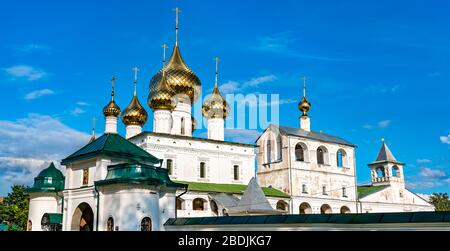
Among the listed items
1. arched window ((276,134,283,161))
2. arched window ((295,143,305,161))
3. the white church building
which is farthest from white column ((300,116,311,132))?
arched window ((276,134,283,161))

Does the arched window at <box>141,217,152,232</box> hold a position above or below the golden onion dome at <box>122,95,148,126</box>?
below

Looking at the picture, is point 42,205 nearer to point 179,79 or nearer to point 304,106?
point 179,79

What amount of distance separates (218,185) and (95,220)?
12.5 meters

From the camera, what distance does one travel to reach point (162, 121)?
30344 millimetres

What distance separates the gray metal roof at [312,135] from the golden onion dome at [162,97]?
363 inches

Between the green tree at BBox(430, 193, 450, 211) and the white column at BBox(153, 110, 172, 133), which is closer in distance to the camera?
the white column at BBox(153, 110, 172, 133)

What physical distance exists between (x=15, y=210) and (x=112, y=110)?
53.6 ft

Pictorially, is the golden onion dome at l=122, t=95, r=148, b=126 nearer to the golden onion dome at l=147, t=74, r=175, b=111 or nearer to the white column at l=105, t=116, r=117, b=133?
the golden onion dome at l=147, t=74, r=175, b=111

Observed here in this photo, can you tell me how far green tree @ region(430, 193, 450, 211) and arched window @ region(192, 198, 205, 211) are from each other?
143ft

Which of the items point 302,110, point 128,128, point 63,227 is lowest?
point 63,227

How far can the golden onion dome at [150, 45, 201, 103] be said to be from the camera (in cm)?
3181

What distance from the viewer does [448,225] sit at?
11.8 m

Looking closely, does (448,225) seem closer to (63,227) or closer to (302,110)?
(63,227)
